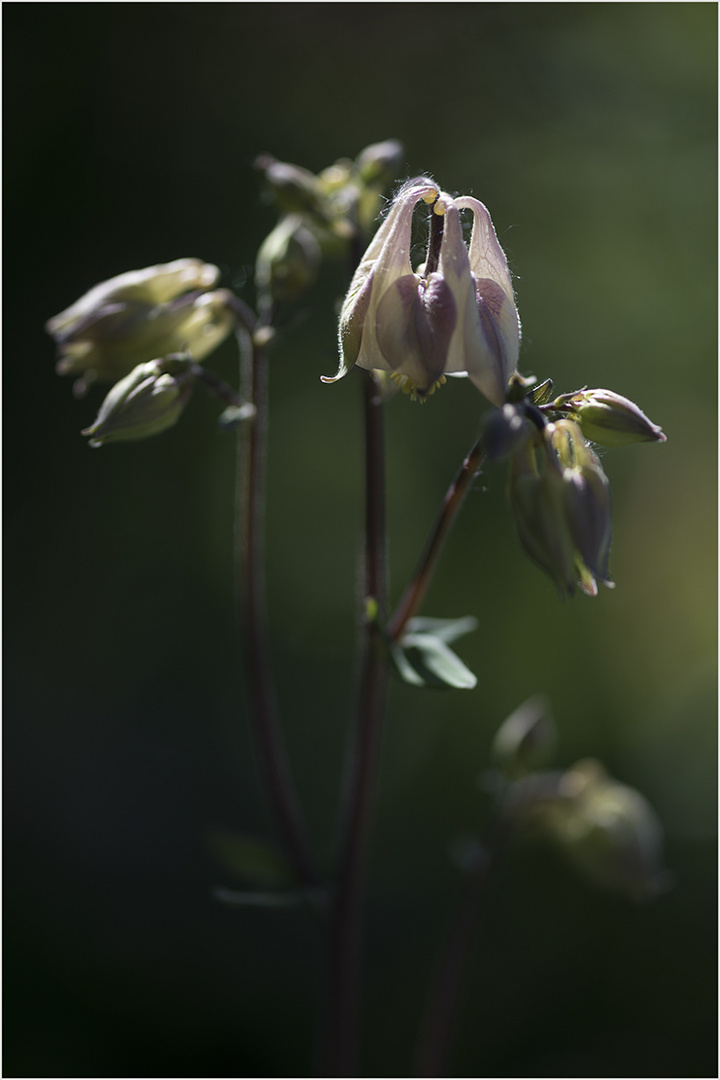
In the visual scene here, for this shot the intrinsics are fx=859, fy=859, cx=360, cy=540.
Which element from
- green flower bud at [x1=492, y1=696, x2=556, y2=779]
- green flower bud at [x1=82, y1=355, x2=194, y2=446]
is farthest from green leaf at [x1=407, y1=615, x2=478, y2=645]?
green flower bud at [x1=82, y1=355, x2=194, y2=446]

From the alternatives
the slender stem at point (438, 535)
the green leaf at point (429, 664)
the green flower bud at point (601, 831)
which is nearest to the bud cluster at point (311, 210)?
the slender stem at point (438, 535)

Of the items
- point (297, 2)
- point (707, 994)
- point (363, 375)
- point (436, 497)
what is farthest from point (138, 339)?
point (297, 2)

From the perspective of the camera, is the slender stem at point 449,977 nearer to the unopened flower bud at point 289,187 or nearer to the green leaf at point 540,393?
the green leaf at point 540,393

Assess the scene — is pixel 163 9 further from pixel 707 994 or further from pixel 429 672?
pixel 707 994

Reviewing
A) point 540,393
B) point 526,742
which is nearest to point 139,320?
point 540,393

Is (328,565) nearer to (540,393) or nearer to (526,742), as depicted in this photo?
(526,742)
